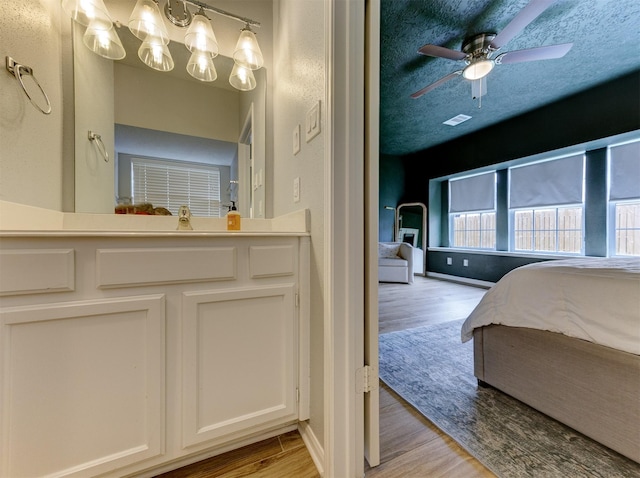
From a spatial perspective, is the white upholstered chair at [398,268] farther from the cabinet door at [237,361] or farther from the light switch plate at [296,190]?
the cabinet door at [237,361]

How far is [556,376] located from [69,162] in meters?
2.48

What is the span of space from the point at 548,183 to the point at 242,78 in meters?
4.45

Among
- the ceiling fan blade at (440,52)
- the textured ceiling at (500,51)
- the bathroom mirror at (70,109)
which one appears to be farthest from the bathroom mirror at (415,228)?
the bathroom mirror at (70,109)

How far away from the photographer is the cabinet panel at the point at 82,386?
0.72m

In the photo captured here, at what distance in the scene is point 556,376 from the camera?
43.3 inches

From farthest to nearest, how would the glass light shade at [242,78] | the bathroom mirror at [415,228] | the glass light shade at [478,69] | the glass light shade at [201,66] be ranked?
the bathroom mirror at [415,228]
the glass light shade at [478,69]
the glass light shade at [242,78]
the glass light shade at [201,66]

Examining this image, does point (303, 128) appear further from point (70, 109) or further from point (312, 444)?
point (312, 444)

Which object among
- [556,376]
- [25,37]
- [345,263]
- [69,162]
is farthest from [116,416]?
[556,376]

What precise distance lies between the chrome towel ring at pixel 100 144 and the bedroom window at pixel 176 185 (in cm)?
12

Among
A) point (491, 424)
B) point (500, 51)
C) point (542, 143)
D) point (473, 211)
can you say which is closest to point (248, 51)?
point (491, 424)

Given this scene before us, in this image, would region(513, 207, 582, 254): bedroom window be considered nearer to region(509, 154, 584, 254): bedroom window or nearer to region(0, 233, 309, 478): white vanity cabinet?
region(509, 154, 584, 254): bedroom window

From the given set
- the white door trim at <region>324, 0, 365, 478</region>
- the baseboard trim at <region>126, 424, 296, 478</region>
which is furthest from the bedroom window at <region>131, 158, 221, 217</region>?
the baseboard trim at <region>126, 424, 296, 478</region>

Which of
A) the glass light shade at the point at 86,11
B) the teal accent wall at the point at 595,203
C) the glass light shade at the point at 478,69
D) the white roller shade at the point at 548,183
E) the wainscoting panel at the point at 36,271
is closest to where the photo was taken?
the wainscoting panel at the point at 36,271

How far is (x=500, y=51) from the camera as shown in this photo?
8.11 feet
